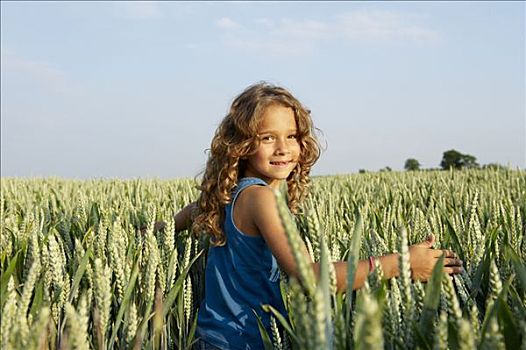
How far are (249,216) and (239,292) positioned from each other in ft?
0.74

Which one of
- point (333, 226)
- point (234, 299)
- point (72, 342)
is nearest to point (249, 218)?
point (234, 299)

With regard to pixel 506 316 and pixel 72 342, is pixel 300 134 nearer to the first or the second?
pixel 506 316

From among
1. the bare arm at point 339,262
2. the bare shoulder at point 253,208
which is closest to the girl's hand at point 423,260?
the bare arm at point 339,262

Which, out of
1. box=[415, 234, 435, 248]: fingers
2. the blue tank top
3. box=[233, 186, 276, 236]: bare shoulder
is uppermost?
box=[233, 186, 276, 236]: bare shoulder

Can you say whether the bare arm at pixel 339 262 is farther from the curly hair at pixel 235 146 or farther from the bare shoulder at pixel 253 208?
the curly hair at pixel 235 146

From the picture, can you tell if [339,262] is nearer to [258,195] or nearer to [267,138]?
[258,195]

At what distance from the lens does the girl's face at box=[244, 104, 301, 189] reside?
1881mm

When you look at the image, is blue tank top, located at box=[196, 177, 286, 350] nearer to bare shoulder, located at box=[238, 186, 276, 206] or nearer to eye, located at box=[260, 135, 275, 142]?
bare shoulder, located at box=[238, 186, 276, 206]

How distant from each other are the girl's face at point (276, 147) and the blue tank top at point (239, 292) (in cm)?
13

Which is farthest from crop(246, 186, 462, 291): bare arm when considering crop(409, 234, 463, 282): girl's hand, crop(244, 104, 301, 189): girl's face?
crop(244, 104, 301, 189): girl's face

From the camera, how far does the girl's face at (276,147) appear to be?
188 cm

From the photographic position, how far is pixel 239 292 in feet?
5.72

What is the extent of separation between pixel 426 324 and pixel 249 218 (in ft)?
2.90

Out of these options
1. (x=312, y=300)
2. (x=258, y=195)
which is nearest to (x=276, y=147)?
(x=258, y=195)
